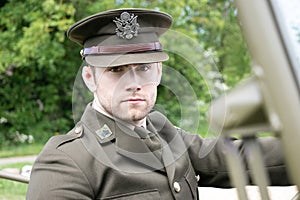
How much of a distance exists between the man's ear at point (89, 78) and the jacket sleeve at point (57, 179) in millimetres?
210

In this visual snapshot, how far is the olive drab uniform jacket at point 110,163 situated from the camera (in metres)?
1.81

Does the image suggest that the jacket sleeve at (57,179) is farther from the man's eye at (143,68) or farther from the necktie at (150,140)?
the man's eye at (143,68)

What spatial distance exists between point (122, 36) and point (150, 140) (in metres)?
0.32

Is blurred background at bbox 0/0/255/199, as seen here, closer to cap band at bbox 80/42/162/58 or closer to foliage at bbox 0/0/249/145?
foliage at bbox 0/0/249/145

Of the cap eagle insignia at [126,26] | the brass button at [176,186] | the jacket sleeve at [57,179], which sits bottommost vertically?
the jacket sleeve at [57,179]

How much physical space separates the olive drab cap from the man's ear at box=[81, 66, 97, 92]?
23 mm

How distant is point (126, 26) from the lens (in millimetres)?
1922

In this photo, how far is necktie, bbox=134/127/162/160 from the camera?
189cm

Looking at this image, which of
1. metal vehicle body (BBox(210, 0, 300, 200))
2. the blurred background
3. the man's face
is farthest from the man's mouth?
the blurred background

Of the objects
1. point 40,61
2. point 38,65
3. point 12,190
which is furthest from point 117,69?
point 38,65

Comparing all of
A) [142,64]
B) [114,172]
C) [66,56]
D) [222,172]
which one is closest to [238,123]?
[142,64]

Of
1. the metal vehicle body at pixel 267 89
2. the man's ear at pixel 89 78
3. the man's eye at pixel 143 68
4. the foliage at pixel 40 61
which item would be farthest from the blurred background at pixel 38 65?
the metal vehicle body at pixel 267 89

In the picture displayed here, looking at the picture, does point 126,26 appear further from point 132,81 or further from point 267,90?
point 267,90

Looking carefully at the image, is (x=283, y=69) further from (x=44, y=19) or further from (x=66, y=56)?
(x=66, y=56)
